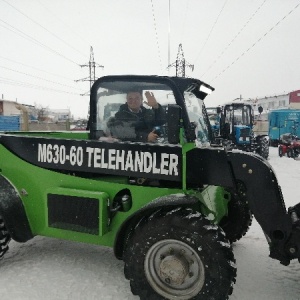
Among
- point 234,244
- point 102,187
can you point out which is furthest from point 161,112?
point 234,244

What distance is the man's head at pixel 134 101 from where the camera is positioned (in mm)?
3549

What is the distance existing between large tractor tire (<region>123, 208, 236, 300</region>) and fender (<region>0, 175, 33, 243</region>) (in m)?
1.37

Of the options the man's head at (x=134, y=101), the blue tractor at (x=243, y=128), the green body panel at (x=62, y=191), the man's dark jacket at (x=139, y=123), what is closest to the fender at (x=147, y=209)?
the green body panel at (x=62, y=191)

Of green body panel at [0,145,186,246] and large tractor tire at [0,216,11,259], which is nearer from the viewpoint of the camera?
green body panel at [0,145,186,246]

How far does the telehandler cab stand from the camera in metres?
2.86

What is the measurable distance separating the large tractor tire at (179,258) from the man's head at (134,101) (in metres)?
1.20

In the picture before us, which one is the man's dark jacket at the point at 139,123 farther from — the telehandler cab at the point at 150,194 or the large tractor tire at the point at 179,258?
the large tractor tire at the point at 179,258

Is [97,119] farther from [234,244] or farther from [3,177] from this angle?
[234,244]

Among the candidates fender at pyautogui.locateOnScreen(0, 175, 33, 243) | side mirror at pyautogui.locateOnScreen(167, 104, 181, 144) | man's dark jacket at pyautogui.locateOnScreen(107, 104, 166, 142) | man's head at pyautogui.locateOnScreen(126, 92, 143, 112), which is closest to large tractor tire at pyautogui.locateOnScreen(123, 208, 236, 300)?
side mirror at pyautogui.locateOnScreen(167, 104, 181, 144)

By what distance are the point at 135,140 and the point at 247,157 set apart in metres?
1.19

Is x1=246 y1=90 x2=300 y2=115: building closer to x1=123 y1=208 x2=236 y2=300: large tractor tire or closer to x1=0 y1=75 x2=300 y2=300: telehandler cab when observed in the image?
x1=0 y1=75 x2=300 y2=300: telehandler cab

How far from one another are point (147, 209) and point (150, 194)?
0.99ft

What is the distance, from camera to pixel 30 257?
13.3ft

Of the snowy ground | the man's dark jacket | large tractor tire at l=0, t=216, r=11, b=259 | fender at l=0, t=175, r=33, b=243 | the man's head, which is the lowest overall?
the snowy ground
